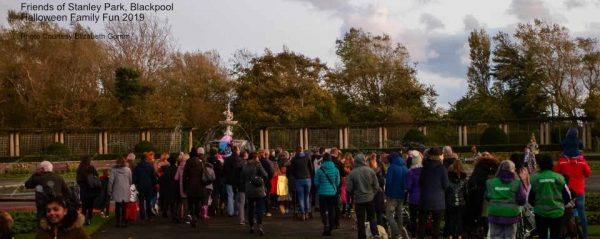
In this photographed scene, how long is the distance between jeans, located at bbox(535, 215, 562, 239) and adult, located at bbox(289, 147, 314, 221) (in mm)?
7129

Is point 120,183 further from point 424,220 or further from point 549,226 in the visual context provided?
point 549,226

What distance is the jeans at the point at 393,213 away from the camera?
1289 cm

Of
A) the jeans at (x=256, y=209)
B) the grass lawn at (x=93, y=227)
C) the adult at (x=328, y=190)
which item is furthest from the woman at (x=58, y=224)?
the grass lawn at (x=93, y=227)

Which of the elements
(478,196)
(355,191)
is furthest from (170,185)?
(478,196)

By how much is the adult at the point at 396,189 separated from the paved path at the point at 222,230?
153cm

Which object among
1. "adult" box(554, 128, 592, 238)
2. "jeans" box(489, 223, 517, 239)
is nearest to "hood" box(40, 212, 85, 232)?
"jeans" box(489, 223, 517, 239)

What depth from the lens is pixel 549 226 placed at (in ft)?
33.0

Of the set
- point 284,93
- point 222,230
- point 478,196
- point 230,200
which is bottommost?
point 222,230

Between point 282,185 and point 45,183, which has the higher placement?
point 45,183

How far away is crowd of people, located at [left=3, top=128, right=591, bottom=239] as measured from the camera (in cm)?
995

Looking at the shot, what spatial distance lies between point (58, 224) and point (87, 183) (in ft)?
36.7

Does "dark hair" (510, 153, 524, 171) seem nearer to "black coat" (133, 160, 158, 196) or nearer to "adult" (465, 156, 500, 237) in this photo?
"adult" (465, 156, 500, 237)

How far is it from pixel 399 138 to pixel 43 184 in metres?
42.4

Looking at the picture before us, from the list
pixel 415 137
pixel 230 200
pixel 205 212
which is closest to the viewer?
pixel 205 212
